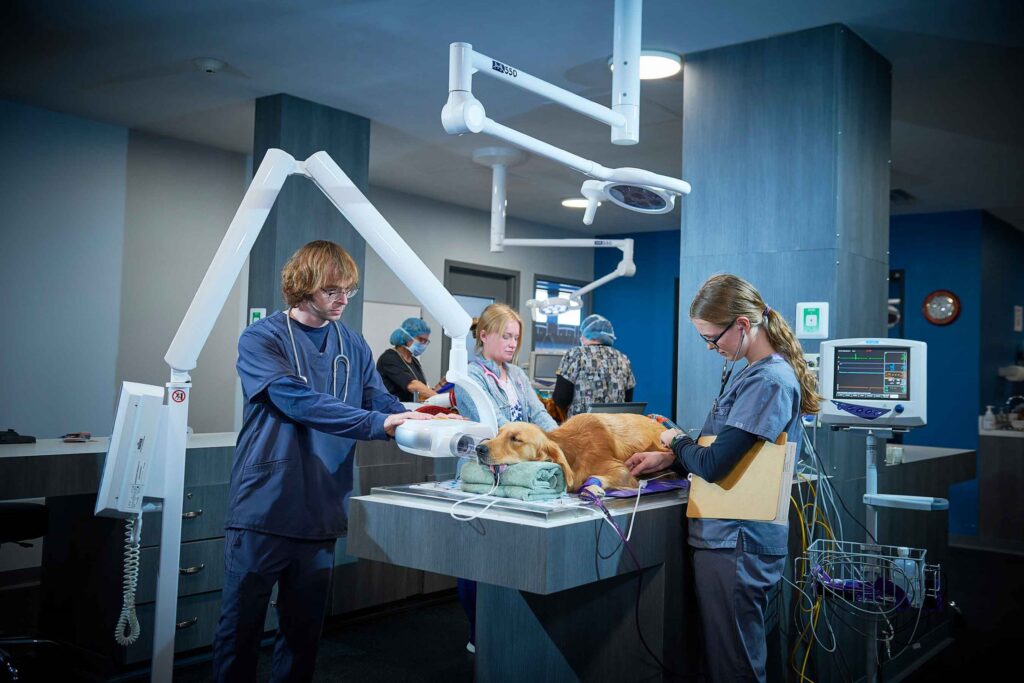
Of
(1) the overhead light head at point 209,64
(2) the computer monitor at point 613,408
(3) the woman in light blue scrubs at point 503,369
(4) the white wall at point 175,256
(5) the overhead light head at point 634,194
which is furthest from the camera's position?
(4) the white wall at point 175,256

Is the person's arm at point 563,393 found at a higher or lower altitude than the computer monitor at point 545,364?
lower

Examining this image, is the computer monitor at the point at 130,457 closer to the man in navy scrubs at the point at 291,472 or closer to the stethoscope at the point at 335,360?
the man in navy scrubs at the point at 291,472

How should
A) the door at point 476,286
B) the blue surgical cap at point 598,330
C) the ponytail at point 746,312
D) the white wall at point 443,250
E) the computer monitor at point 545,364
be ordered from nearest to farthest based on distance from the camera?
the ponytail at point 746,312 < the blue surgical cap at point 598,330 < the computer monitor at point 545,364 < the white wall at point 443,250 < the door at point 476,286

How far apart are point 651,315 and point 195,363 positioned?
7270mm

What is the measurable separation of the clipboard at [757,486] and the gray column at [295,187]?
3.17 m

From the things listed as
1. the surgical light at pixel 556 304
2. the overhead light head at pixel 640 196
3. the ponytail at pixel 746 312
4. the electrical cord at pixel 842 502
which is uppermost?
the overhead light head at pixel 640 196

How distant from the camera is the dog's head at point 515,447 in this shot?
2.25 meters

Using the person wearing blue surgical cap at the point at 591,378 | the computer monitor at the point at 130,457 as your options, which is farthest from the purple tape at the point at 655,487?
the person wearing blue surgical cap at the point at 591,378

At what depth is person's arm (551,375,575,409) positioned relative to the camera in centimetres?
538

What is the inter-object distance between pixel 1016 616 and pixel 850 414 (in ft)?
9.25

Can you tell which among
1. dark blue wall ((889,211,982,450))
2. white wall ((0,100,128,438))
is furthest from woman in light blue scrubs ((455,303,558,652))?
dark blue wall ((889,211,982,450))

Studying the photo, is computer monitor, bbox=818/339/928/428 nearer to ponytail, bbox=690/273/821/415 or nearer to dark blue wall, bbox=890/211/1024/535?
ponytail, bbox=690/273/821/415

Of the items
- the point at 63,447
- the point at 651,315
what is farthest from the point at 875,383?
the point at 651,315

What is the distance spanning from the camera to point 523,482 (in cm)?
217
